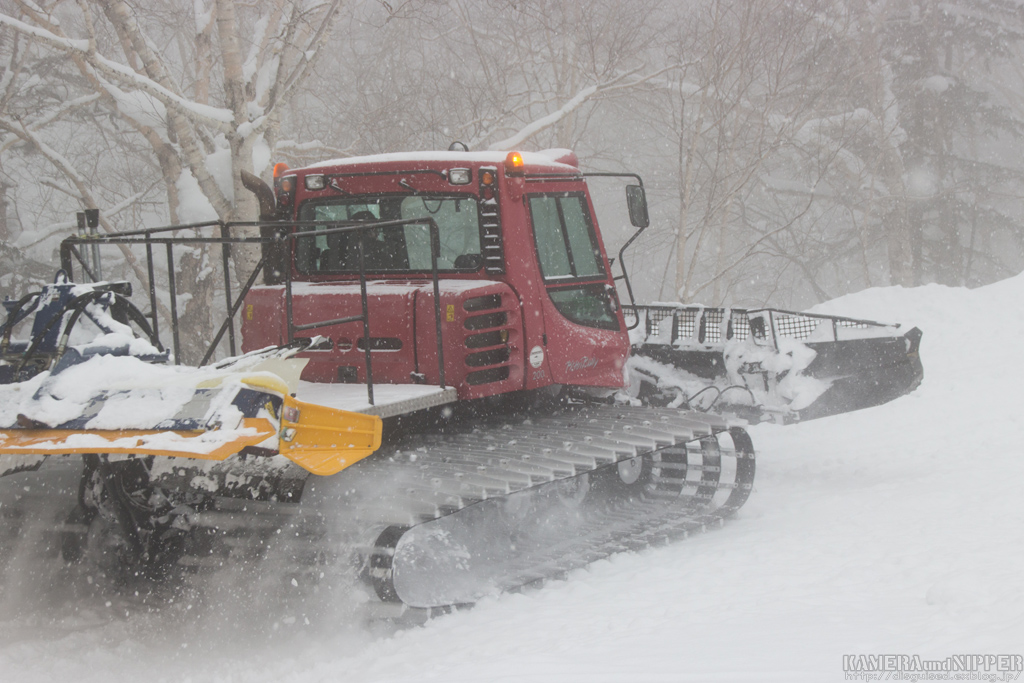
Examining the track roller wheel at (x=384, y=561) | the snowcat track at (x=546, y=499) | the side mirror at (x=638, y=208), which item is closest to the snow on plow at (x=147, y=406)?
the track roller wheel at (x=384, y=561)

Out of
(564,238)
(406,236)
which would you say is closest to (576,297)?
(564,238)

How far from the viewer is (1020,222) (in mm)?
26688

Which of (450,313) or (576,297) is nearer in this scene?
(450,313)

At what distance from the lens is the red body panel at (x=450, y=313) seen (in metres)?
5.88

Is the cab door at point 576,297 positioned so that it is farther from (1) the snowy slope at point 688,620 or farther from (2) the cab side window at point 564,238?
(1) the snowy slope at point 688,620

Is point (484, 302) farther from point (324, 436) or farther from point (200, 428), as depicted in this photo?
point (200, 428)

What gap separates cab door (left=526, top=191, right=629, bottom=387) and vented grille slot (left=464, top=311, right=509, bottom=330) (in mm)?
352

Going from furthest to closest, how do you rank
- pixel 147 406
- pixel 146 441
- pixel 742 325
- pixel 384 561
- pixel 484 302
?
pixel 742 325
pixel 484 302
pixel 384 561
pixel 147 406
pixel 146 441

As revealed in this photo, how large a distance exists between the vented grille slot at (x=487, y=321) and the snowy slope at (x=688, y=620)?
1.63 meters

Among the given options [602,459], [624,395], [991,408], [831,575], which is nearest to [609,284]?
[624,395]

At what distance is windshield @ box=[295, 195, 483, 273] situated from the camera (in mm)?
6387

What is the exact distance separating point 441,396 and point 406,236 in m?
1.33

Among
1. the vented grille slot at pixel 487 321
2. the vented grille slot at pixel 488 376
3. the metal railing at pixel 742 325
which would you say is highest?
the vented grille slot at pixel 487 321

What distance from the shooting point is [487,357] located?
6.09m
